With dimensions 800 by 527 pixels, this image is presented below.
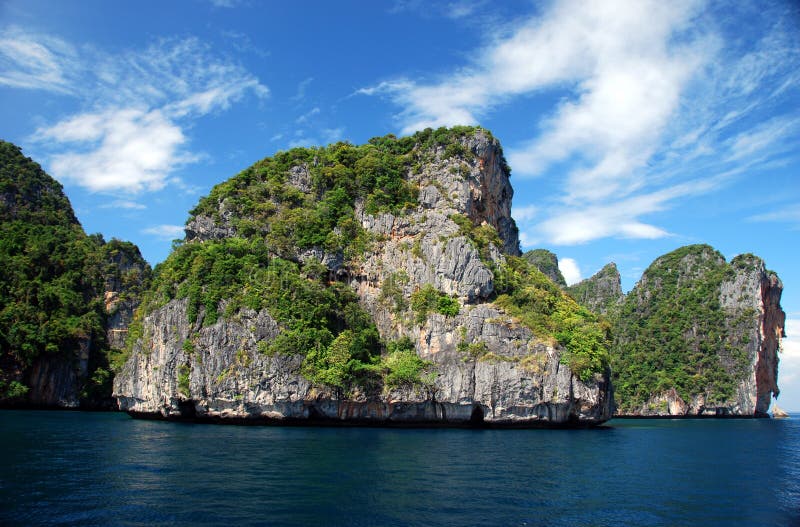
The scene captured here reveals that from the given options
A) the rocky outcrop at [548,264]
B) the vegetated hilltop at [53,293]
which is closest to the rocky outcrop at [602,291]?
the rocky outcrop at [548,264]

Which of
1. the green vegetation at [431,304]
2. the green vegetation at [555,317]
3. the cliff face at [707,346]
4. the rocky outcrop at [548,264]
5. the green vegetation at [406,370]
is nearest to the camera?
the green vegetation at [406,370]

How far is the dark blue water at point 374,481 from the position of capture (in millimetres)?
19359

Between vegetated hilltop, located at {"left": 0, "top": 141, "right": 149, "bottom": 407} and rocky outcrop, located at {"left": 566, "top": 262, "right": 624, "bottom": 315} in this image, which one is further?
rocky outcrop, located at {"left": 566, "top": 262, "right": 624, "bottom": 315}

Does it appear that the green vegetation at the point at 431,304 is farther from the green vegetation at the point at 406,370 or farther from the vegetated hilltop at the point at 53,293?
the vegetated hilltop at the point at 53,293

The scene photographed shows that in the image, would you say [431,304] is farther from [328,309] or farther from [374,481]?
[374,481]

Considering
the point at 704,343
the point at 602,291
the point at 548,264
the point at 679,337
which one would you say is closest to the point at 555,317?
the point at 704,343

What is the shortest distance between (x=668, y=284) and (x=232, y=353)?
117791 mm

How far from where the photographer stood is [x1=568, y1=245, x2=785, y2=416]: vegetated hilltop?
4289 inches

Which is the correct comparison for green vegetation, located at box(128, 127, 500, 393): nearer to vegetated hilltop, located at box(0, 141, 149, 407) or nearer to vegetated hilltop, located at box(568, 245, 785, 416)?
vegetated hilltop, located at box(0, 141, 149, 407)

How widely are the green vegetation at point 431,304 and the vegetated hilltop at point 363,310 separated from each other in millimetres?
159

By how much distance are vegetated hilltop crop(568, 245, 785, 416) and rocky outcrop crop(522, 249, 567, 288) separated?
20.0 metres

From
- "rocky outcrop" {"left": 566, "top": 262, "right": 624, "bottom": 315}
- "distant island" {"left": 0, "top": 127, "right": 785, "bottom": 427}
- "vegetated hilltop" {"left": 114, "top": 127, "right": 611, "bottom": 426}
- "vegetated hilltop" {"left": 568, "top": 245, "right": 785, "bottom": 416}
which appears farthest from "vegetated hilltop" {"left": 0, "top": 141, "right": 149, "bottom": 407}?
"rocky outcrop" {"left": 566, "top": 262, "right": 624, "bottom": 315}

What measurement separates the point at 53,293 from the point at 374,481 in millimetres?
75634

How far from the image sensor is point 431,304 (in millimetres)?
57812
